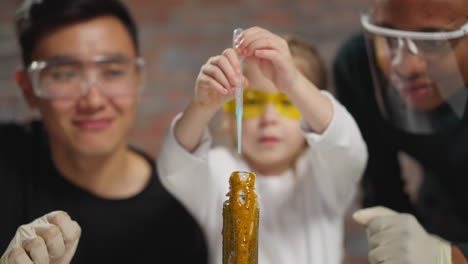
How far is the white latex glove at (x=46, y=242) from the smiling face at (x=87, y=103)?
401 millimetres

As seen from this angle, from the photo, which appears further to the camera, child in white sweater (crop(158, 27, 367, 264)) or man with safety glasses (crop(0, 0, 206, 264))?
man with safety glasses (crop(0, 0, 206, 264))

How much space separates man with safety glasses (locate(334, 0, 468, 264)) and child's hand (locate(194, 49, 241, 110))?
38 centimetres

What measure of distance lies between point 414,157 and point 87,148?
96 centimetres

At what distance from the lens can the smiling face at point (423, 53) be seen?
3.45 ft

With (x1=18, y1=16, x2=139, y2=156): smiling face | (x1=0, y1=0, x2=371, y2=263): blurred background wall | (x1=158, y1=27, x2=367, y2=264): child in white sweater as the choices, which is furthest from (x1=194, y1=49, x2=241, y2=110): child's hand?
(x1=0, y1=0, x2=371, y2=263): blurred background wall

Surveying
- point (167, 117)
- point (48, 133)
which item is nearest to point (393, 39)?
point (48, 133)

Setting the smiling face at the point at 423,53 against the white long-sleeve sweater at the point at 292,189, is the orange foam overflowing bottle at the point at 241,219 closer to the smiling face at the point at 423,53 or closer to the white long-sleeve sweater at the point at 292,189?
the white long-sleeve sweater at the point at 292,189

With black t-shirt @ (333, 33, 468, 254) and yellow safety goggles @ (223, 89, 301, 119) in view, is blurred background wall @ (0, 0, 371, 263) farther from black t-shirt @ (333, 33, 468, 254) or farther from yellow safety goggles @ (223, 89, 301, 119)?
yellow safety goggles @ (223, 89, 301, 119)

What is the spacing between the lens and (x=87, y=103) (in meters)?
1.26

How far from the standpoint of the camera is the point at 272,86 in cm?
98

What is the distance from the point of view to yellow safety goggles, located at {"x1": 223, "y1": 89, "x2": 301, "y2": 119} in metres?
1.08

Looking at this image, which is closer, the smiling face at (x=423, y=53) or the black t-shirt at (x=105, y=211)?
the smiling face at (x=423, y=53)

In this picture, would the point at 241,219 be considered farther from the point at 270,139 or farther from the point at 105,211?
the point at 105,211

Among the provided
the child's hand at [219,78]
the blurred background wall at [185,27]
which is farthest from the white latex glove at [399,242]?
the blurred background wall at [185,27]
